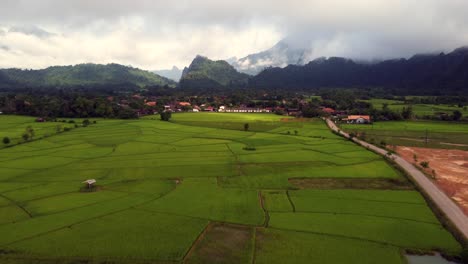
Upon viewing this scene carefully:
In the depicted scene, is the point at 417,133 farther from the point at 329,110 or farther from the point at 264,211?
the point at 264,211

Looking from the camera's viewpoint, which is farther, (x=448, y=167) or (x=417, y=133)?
(x=417, y=133)

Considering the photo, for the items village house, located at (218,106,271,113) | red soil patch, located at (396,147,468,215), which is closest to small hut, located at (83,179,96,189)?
red soil patch, located at (396,147,468,215)

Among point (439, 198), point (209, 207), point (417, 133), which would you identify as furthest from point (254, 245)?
point (417, 133)

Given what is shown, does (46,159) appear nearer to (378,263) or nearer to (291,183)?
(291,183)

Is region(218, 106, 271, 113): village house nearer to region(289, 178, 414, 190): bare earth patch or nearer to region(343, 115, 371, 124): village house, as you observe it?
region(343, 115, 371, 124): village house

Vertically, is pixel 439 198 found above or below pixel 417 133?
below
